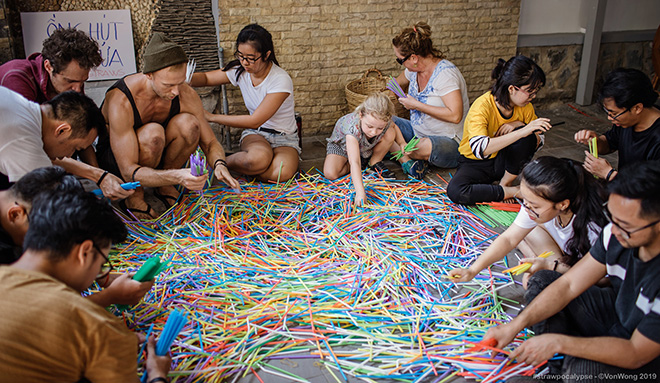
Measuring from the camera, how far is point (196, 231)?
291 centimetres

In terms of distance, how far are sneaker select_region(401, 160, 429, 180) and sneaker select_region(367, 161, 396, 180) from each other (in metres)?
0.12

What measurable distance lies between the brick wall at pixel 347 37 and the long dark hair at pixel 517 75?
5.65 ft

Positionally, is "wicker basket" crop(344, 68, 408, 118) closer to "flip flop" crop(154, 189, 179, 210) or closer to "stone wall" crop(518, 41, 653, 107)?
"stone wall" crop(518, 41, 653, 107)

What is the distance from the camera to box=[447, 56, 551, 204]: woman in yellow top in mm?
3053

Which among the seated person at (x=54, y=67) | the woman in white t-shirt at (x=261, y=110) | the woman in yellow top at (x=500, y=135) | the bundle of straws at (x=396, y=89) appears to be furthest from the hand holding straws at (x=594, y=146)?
the seated person at (x=54, y=67)

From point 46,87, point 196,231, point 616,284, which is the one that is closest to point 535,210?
point 616,284

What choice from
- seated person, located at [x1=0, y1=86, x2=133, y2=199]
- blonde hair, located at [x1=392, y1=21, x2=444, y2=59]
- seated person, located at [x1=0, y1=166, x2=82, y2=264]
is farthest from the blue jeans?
seated person, located at [x1=0, y1=166, x2=82, y2=264]

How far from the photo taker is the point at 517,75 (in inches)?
120

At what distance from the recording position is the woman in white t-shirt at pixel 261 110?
11.2 ft

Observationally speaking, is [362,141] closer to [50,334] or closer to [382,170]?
[382,170]

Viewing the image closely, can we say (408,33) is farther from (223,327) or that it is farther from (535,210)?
(223,327)

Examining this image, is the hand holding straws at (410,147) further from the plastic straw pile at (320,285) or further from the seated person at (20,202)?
the seated person at (20,202)

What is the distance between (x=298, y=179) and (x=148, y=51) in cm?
136

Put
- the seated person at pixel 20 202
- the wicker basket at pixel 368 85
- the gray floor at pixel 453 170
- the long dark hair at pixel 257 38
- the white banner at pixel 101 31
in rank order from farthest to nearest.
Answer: the wicker basket at pixel 368 85 → the white banner at pixel 101 31 → the long dark hair at pixel 257 38 → the gray floor at pixel 453 170 → the seated person at pixel 20 202
